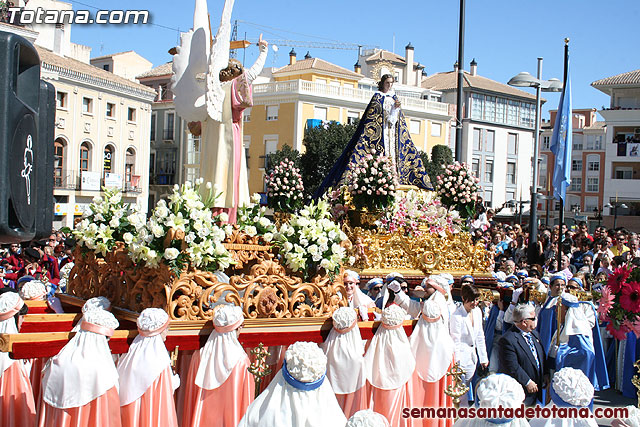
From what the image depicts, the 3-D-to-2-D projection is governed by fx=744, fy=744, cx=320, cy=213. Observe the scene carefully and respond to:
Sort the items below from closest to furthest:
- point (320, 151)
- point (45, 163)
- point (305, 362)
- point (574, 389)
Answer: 1. point (45, 163)
2. point (305, 362)
3. point (574, 389)
4. point (320, 151)

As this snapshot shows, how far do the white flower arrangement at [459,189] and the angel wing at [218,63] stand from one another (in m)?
4.99

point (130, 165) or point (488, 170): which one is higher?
point (488, 170)

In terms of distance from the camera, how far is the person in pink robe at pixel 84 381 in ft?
15.5

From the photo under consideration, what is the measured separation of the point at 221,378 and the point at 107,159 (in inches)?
1351

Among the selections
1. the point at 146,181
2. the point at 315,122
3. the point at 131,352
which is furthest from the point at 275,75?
the point at 131,352

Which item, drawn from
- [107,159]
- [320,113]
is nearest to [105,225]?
[107,159]

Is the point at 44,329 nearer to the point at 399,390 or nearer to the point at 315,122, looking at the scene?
the point at 399,390

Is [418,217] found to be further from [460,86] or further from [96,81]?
[96,81]

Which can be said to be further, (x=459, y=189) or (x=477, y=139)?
(x=477, y=139)

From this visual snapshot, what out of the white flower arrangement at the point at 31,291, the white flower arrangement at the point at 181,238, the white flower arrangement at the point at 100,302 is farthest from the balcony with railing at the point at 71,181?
the white flower arrangement at the point at 181,238

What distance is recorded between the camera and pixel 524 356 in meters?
6.06

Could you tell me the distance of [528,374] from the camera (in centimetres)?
603

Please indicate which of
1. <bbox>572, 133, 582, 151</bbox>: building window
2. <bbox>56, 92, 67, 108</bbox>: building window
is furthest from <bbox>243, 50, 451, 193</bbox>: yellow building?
<bbox>572, 133, 582, 151</bbox>: building window

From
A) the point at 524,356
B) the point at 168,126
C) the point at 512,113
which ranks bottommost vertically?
the point at 524,356
